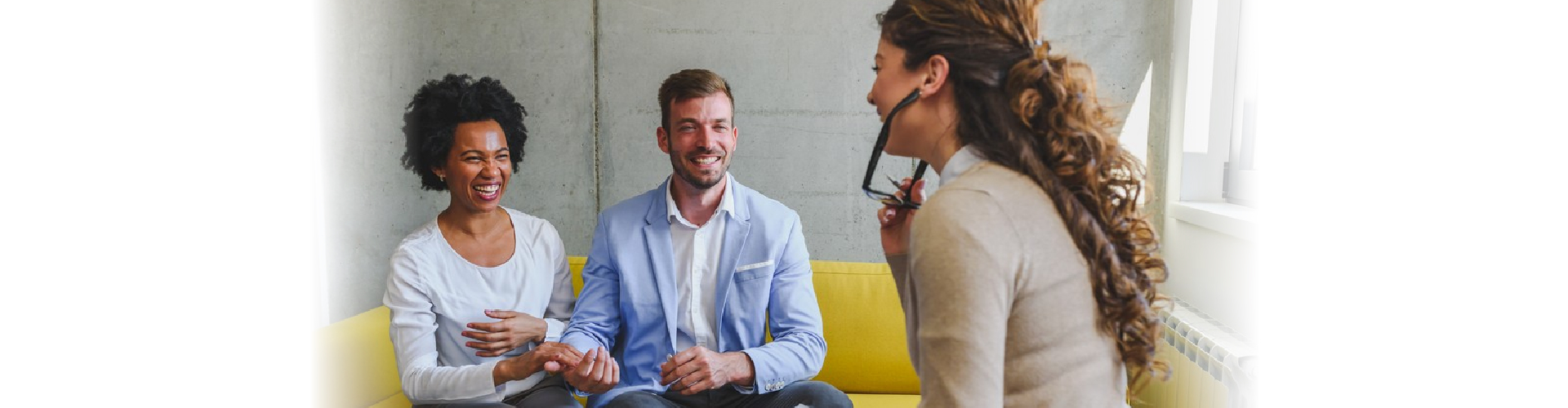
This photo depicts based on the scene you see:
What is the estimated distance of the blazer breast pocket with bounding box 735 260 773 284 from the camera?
201 centimetres

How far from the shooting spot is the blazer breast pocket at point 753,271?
6.59 feet

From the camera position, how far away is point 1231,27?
Result: 7.96 ft

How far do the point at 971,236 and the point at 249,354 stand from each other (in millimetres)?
1643

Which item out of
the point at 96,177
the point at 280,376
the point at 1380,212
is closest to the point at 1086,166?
the point at 1380,212

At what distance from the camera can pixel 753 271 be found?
2.01 meters

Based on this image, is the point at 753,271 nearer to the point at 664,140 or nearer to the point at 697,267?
the point at 697,267

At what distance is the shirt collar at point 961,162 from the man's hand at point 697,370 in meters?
0.94

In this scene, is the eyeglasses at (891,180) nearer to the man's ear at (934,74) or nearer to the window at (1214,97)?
the man's ear at (934,74)

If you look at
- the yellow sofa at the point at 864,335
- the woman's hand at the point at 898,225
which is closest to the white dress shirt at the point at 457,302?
the yellow sofa at the point at 864,335

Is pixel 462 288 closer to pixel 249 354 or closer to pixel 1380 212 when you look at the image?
pixel 249 354

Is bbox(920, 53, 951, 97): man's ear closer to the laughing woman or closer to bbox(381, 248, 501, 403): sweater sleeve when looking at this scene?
the laughing woman

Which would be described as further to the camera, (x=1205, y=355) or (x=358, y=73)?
(x=358, y=73)

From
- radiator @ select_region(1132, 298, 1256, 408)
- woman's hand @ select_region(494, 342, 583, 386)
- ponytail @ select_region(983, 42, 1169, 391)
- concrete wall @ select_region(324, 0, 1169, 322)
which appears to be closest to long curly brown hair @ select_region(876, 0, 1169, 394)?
ponytail @ select_region(983, 42, 1169, 391)

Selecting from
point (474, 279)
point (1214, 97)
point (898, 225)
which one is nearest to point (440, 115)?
point (474, 279)
